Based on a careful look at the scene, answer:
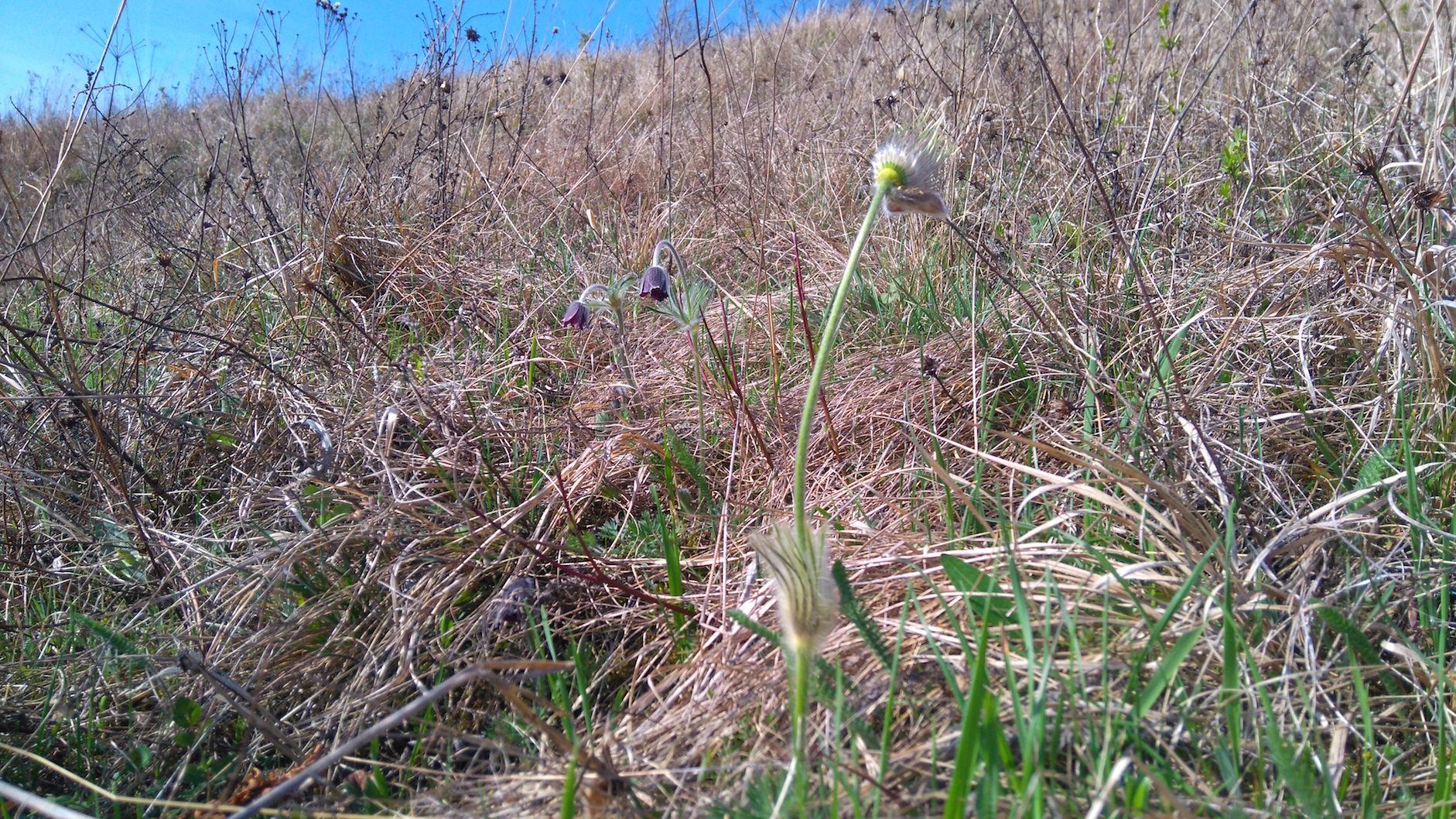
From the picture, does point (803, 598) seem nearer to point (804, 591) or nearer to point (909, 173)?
point (804, 591)

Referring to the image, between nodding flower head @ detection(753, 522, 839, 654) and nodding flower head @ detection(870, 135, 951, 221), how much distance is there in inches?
16.2

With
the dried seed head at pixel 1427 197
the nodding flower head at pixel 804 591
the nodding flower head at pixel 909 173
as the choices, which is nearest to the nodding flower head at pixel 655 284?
the nodding flower head at pixel 909 173

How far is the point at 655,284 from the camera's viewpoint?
1688 mm

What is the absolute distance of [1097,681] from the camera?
0.96 meters

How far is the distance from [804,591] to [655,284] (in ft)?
3.38

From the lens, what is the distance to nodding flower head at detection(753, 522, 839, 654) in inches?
31.6

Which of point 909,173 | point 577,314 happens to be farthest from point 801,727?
point 577,314

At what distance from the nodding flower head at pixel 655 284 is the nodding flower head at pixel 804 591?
954mm

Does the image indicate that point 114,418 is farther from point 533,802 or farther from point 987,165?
point 987,165

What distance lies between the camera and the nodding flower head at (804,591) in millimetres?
802

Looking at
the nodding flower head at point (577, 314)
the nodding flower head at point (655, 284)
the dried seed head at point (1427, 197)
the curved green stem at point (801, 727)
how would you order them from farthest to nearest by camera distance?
the nodding flower head at point (577, 314) → the nodding flower head at point (655, 284) → the dried seed head at point (1427, 197) → the curved green stem at point (801, 727)

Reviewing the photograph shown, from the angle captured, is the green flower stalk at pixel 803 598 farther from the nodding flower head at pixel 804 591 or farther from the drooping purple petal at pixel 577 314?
the drooping purple petal at pixel 577 314

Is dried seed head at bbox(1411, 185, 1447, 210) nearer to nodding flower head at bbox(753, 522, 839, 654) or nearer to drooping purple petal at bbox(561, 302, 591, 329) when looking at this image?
nodding flower head at bbox(753, 522, 839, 654)

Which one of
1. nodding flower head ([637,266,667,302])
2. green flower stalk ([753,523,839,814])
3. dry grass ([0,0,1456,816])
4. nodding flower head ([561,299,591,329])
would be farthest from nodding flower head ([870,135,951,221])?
nodding flower head ([561,299,591,329])
